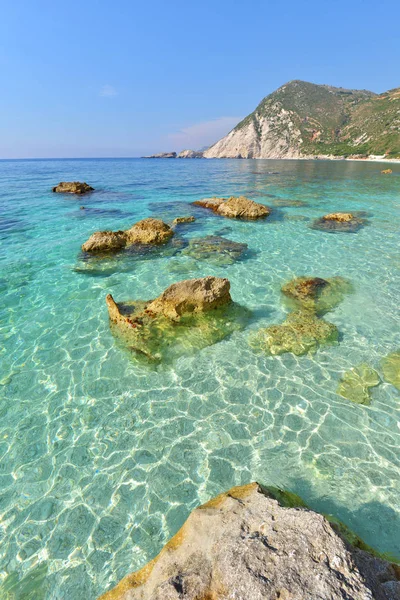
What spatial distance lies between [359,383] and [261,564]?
19.0 feet

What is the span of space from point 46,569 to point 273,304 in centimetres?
916

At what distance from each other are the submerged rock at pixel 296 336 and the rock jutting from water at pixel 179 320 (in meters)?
1.01

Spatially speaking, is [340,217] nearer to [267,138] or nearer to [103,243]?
[103,243]

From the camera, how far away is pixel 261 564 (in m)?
2.68

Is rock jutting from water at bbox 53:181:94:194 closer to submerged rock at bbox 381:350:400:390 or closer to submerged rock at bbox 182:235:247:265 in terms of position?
submerged rock at bbox 182:235:247:265

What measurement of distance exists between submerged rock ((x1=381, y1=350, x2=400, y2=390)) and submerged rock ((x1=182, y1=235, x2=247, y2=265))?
8.49m

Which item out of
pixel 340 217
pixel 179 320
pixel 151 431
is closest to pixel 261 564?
pixel 151 431

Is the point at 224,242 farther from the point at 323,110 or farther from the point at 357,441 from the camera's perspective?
the point at 323,110

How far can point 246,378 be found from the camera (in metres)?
7.54

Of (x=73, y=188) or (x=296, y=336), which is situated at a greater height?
(x=73, y=188)

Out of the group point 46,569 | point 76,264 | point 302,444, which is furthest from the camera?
point 76,264

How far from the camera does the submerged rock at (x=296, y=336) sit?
27.9ft

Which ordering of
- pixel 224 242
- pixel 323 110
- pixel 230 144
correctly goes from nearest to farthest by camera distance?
pixel 224 242 → pixel 323 110 → pixel 230 144

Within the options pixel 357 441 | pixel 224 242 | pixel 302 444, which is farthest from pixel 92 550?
pixel 224 242
